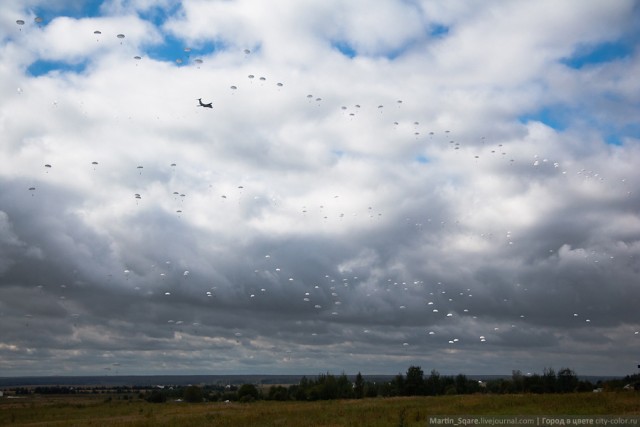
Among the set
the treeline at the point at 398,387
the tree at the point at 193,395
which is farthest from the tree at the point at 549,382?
the tree at the point at 193,395

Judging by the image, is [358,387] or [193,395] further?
[193,395]

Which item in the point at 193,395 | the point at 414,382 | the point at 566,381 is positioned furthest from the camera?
the point at 193,395

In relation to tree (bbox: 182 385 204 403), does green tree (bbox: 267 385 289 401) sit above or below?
above

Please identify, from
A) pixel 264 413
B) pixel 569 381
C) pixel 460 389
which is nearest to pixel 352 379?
pixel 460 389

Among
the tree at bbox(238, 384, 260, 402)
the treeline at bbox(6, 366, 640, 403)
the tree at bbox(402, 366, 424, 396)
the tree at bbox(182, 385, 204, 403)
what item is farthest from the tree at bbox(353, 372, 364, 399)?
the tree at bbox(182, 385, 204, 403)

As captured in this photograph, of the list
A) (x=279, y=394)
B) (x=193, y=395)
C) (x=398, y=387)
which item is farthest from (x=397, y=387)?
(x=193, y=395)

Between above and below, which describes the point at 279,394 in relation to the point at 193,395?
above

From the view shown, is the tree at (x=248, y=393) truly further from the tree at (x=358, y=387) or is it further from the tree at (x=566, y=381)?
the tree at (x=566, y=381)

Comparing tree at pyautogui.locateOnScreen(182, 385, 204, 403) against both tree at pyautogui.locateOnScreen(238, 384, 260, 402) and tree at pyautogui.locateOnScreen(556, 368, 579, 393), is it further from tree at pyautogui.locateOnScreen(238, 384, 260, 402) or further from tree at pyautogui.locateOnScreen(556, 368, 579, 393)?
tree at pyautogui.locateOnScreen(556, 368, 579, 393)

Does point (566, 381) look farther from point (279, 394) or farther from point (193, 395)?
point (193, 395)

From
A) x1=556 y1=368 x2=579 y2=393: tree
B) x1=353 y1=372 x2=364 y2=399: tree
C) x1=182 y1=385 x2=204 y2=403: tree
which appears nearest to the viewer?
x1=556 y1=368 x2=579 y2=393: tree

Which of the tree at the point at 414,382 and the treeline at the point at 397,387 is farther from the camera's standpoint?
the tree at the point at 414,382

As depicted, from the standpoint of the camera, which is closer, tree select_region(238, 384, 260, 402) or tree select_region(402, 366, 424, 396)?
tree select_region(238, 384, 260, 402)

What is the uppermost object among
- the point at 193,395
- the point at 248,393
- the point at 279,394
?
the point at 279,394
